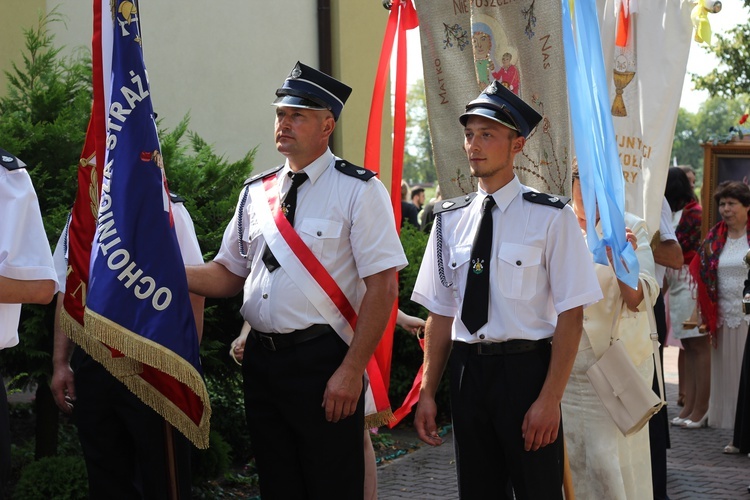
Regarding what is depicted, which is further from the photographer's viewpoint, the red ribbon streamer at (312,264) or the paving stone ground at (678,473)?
the paving stone ground at (678,473)

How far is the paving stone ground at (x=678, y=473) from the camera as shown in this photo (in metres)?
6.92

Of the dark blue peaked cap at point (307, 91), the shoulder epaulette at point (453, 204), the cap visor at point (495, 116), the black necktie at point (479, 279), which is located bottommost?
the black necktie at point (479, 279)

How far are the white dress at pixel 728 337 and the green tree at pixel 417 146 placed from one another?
7079 cm

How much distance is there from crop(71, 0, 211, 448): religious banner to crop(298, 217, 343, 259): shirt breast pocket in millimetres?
532

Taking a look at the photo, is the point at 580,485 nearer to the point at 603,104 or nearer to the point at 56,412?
the point at 603,104

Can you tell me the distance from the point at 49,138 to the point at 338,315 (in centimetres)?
273

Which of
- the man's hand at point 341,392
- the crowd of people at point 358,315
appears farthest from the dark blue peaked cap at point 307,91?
the man's hand at point 341,392

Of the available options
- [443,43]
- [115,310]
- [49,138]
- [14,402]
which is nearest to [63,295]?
[115,310]

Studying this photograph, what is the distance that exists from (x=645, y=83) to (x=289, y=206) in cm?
249

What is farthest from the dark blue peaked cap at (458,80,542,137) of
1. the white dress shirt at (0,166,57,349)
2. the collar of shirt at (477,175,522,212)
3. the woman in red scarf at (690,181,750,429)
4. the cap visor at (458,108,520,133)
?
the woman in red scarf at (690,181,750,429)

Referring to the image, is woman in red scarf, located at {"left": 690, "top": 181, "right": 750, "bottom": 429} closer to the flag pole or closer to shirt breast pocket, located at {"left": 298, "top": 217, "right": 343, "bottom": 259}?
shirt breast pocket, located at {"left": 298, "top": 217, "right": 343, "bottom": 259}

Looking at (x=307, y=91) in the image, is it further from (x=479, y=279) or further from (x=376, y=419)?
(x=376, y=419)

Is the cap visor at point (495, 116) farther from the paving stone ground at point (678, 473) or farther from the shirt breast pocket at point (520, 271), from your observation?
the paving stone ground at point (678, 473)

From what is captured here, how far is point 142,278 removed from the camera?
13.5 feet
